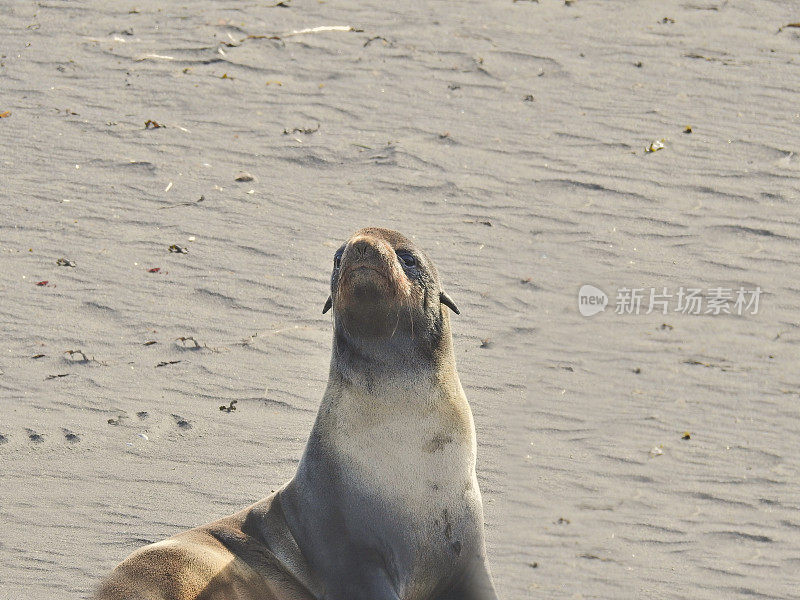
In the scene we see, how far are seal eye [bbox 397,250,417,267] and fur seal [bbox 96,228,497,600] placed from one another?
2.2 inches

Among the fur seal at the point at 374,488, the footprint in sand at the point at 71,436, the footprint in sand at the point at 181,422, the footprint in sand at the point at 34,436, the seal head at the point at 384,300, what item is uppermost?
the seal head at the point at 384,300

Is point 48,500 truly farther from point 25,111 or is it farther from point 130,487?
point 25,111

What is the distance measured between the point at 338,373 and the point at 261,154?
5970mm

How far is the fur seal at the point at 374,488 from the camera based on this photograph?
421 cm

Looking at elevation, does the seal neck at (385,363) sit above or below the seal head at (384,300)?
below

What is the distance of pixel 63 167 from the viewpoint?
9.91 meters

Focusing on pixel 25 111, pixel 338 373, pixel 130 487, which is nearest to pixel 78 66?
pixel 25 111

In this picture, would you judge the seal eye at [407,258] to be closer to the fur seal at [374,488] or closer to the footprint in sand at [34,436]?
the fur seal at [374,488]
